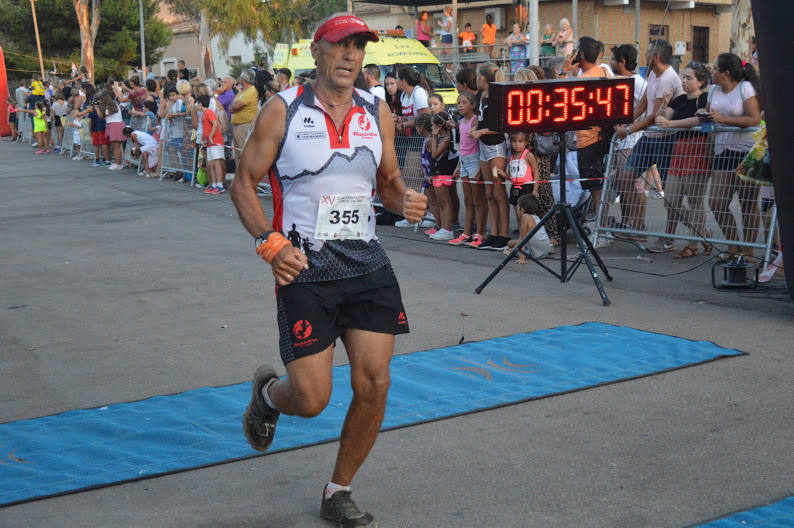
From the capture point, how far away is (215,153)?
17812 millimetres

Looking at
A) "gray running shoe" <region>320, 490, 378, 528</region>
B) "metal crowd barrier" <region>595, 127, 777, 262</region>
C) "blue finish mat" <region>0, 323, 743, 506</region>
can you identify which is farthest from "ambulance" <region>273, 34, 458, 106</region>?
"gray running shoe" <region>320, 490, 378, 528</region>

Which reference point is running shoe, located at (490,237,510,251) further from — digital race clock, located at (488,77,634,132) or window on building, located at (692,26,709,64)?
window on building, located at (692,26,709,64)

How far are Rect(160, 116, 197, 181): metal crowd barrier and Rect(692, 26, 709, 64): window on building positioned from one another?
95.0 ft

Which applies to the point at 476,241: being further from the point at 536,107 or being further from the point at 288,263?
the point at 288,263

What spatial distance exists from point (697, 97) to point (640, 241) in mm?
1738

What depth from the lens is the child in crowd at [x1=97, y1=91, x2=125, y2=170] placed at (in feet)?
74.5

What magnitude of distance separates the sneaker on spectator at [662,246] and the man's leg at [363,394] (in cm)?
Result: 727

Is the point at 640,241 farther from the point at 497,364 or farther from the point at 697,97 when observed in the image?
the point at 497,364

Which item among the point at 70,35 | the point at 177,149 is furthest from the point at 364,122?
the point at 70,35

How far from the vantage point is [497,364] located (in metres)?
6.55

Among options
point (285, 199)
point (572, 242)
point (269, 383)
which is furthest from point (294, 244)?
point (572, 242)

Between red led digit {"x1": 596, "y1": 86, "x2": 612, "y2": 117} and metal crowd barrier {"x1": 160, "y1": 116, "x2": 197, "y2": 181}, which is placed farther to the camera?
metal crowd barrier {"x1": 160, "y1": 116, "x2": 197, "y2": 181}

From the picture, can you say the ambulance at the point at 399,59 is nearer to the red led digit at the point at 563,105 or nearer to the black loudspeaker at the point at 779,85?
the red led digit at the point at 563,105

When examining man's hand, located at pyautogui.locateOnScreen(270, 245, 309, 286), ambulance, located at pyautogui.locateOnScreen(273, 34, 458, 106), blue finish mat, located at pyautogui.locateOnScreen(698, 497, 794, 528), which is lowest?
blue finish mat, located at pyautogui.locateOnScreen(698, 497, 794, 528)
